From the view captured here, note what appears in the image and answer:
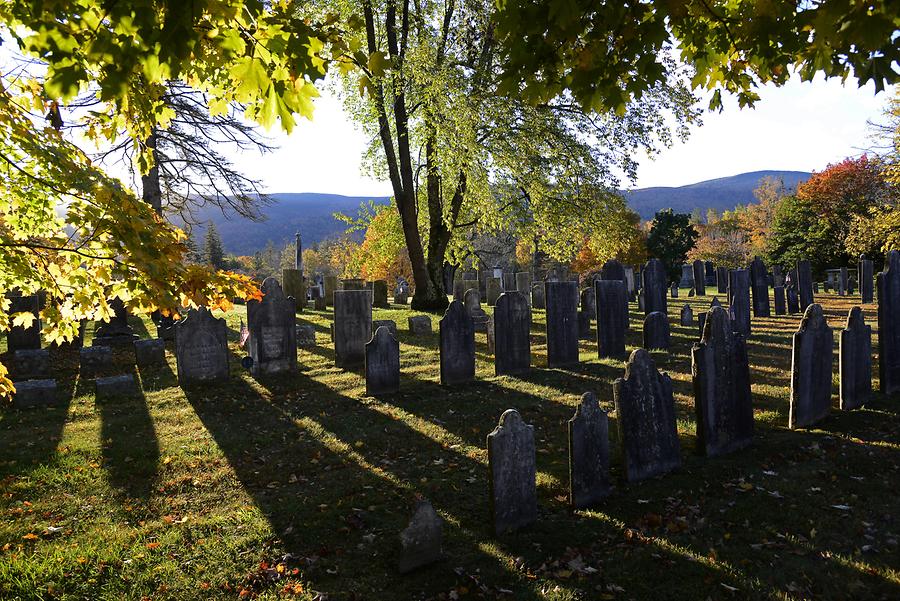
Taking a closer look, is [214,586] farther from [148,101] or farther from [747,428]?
[747,428]

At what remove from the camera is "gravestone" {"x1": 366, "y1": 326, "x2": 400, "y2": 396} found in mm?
9234

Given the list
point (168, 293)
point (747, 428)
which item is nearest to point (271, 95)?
point (168, 293)

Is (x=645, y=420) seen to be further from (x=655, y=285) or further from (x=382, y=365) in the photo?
(x=655, y=285)

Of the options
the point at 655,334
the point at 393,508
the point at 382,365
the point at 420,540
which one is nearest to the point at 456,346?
the point at 382,365

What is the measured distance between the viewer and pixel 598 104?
4.27 metres

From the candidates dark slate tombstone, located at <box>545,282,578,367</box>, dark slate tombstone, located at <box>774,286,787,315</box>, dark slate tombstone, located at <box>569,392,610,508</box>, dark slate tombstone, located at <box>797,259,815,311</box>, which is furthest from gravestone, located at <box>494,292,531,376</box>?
dark slate tombstone, located at <box>797,259,815,311</box>

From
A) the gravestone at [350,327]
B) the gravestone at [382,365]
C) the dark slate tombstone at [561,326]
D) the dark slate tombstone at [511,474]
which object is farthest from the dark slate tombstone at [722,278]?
the dark slate tombstone at [511,474]

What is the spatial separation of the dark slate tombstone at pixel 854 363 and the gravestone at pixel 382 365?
22.9 feet

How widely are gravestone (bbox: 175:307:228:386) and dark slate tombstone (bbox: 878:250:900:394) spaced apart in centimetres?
1166

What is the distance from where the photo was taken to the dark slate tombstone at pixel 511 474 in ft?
15.1

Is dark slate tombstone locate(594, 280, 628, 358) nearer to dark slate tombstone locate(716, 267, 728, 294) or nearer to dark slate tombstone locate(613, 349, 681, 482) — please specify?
dark slate tombstone locate(613, 349, 681, 482)

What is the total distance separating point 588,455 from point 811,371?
164 inches

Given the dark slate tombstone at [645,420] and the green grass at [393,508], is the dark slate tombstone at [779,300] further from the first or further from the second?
the dark slate tombstone at [645,420]

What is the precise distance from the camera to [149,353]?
1165 centimetres
